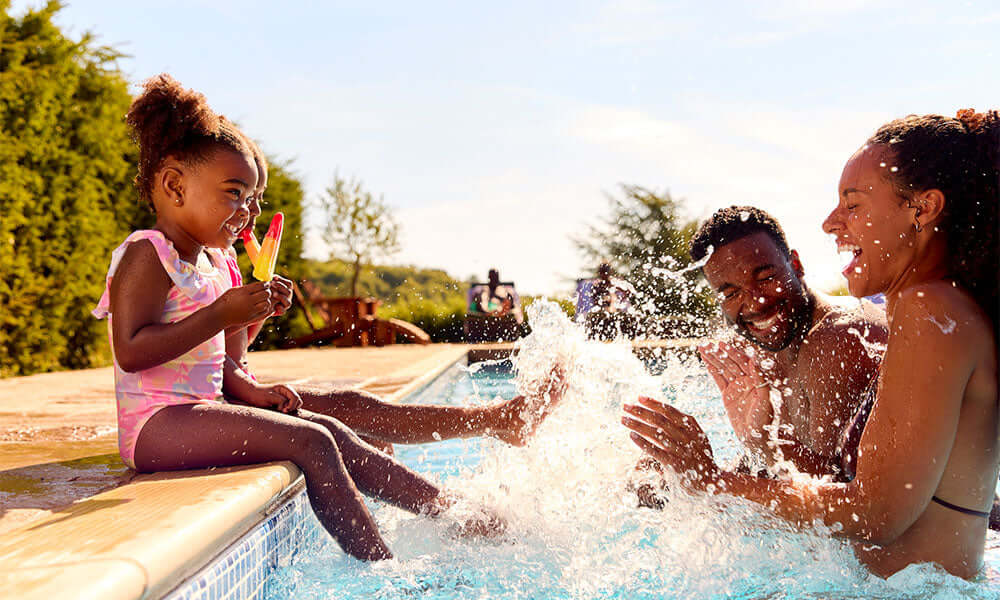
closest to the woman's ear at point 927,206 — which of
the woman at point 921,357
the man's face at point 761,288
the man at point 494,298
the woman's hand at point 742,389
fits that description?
the woman at point 921,357

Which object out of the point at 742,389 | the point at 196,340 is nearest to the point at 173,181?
the point at 196,340

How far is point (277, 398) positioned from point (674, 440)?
4.81ft

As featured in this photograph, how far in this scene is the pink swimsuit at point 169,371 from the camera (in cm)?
247

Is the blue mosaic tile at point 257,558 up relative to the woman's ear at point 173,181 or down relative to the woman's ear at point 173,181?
down

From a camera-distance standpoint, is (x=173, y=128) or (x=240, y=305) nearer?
(x=240, y=305)

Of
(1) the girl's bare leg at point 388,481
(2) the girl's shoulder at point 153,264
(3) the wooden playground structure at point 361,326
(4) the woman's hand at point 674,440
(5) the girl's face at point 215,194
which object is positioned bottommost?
(3) the wooden playground structure at point 361,326

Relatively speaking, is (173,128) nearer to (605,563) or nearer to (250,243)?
(250,243)

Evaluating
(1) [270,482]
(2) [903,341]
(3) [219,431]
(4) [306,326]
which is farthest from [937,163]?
(4) [306,326]

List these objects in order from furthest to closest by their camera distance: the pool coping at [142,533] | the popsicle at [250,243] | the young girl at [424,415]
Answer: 1. the young girl at [424,415]
2. the popsicle at [250,243]
3. the pool coping at [142,533]

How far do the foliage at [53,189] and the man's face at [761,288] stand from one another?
735cm

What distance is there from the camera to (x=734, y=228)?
2.87 meters

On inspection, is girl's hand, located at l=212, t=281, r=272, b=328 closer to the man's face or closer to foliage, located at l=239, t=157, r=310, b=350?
the man's face

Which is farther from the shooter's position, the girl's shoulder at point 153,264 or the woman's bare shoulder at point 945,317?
the girl's shoulder at point 153,264

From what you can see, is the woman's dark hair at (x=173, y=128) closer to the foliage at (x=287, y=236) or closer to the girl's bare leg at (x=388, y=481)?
the girl's bare leg at (x=388, y=481)
